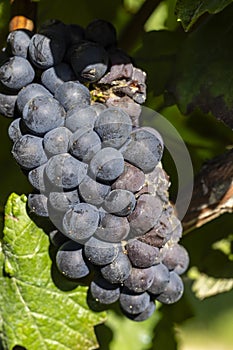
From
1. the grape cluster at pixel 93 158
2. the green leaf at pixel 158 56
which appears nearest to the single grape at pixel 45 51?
the grape cluster at pixel 93 158

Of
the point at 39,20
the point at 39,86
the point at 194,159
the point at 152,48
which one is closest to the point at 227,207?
the point at 194,159

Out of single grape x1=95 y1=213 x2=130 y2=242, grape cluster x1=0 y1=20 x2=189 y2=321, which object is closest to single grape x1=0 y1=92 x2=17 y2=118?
grape cluster x1=0 y1=20 x2=189 y2=321

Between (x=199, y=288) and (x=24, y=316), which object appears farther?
(x=199, y=288)

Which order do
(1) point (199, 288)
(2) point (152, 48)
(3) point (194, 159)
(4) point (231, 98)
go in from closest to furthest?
(4) point (231, 98) < (2) point (152, 48) < (3) point (194, 159) < (1) point (199, 288)

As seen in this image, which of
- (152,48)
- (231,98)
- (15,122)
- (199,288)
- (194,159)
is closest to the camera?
(15,122)

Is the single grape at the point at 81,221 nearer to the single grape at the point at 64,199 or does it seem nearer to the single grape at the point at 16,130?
the single grape at the point at 64,199

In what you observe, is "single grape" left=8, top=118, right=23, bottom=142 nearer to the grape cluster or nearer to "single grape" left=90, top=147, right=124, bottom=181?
the grape cluster

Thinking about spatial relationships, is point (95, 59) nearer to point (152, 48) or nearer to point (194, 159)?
point (152, 48)

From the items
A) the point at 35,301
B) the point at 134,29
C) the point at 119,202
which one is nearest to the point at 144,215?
the point at 119,202
